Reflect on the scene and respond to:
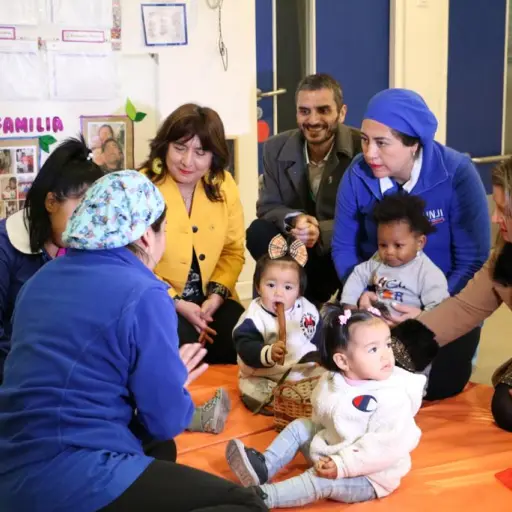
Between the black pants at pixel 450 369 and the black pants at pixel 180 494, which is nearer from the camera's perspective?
the black pants at pixel 180 494

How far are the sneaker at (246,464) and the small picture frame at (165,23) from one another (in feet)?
7.69

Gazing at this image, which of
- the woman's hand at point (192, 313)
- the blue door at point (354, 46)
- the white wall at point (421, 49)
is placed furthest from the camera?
the white wall at point (421, 49)

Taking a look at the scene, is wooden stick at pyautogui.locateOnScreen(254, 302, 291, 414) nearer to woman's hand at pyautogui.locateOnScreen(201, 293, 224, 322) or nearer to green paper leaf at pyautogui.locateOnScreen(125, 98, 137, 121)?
woman's hand at pyautogui.locateOnScreen(201, 293, 224, 322)

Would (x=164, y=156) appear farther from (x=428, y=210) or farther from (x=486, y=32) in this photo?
(x=486, y=32)

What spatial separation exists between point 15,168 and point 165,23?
38.7 inches

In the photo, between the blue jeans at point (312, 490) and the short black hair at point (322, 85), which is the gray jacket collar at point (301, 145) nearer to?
the short black hair at point (322, 85)

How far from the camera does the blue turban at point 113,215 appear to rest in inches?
65.1

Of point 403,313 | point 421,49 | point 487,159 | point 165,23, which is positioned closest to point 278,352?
point 403,313

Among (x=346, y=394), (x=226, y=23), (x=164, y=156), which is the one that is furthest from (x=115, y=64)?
(x=346, y=394)

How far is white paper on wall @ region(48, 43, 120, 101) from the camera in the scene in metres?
3.65

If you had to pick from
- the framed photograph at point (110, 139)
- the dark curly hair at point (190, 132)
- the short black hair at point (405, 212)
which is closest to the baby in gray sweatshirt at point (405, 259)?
the short black hair at point (405, 212)

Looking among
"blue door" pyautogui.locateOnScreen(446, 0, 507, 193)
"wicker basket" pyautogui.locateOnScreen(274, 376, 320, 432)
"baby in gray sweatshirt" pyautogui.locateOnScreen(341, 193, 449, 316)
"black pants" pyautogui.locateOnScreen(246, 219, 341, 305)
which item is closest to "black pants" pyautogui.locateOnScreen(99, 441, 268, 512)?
"wicker basket" pyautogui.locateOnScreen(274, 376, 320, 432)

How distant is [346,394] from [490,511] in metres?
0.45

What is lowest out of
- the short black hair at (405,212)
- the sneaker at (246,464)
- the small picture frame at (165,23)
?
the sneaker at (246,464)
